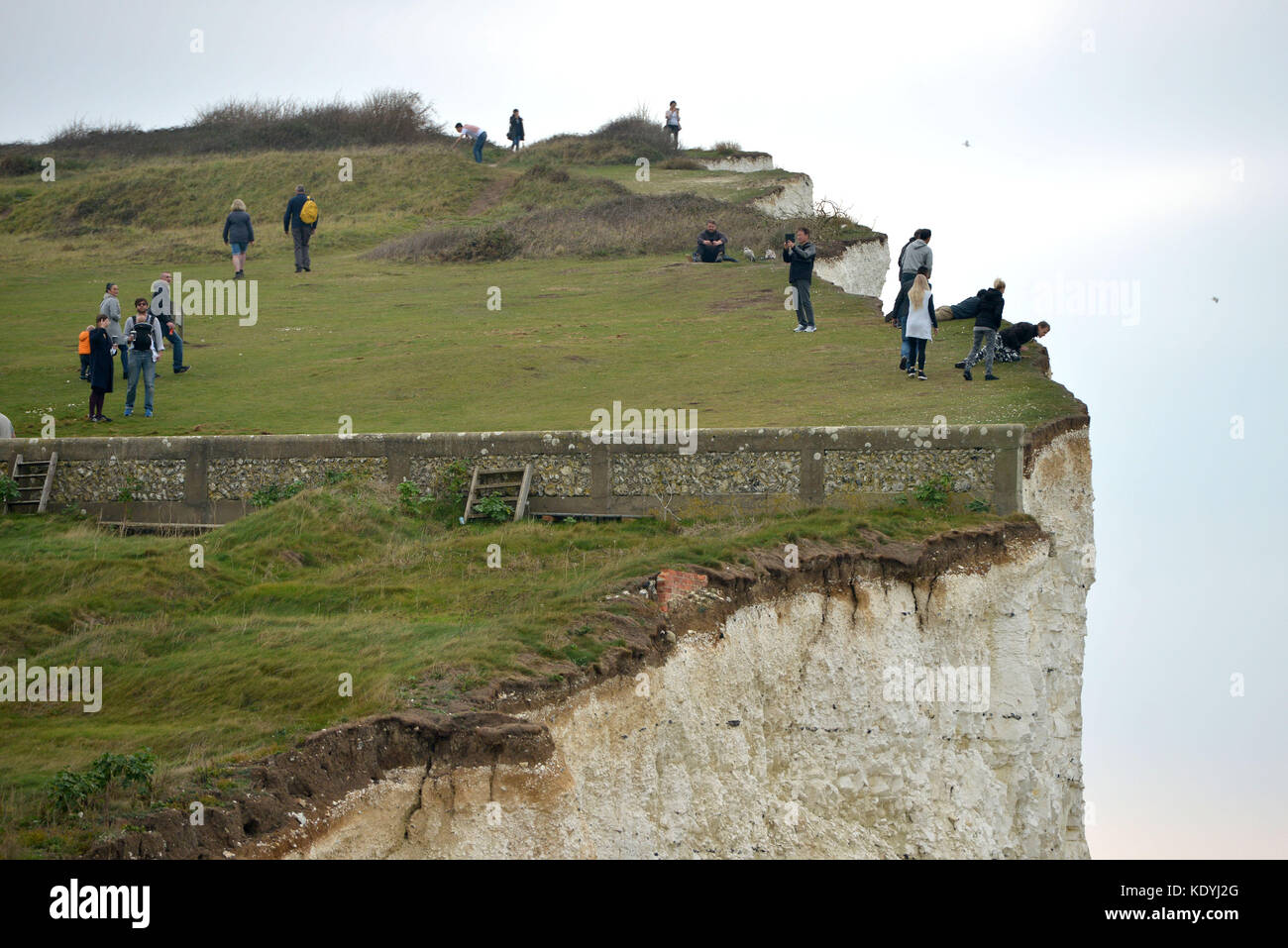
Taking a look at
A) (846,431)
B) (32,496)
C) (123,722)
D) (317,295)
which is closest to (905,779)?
(846,431)

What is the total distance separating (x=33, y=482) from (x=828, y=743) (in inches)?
440

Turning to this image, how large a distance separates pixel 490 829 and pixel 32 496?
398 inches

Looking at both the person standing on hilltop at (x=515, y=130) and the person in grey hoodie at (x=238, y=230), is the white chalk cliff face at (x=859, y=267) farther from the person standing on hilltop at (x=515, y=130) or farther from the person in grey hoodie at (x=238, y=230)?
the person standing on hilltop at (x=515, y=130)

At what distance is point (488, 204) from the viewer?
1906 inches

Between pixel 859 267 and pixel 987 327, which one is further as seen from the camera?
pixel 859 267

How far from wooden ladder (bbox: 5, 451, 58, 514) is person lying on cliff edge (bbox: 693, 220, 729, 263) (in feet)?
66.6

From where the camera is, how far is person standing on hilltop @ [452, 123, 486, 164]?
55.9 metres

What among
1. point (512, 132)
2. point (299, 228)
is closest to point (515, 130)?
point (512, 132)

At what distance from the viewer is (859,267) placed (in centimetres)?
4025

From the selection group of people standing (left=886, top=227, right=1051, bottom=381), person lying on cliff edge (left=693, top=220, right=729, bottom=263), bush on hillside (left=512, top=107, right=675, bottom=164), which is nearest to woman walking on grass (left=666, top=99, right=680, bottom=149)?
bush on hillside (left=512, top=107, right=675, bottom=164)

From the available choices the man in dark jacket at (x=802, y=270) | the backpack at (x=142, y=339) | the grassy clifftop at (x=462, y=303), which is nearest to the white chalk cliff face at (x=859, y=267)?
the grassy clifftop at (x=462, y=303)

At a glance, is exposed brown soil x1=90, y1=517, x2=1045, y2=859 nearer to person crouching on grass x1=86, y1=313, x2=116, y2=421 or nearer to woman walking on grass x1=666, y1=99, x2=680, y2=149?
person crouching on grass x1=86, y1=313, x2=116, y2=421

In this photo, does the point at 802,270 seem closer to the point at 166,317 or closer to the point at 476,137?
the point at 166,317
